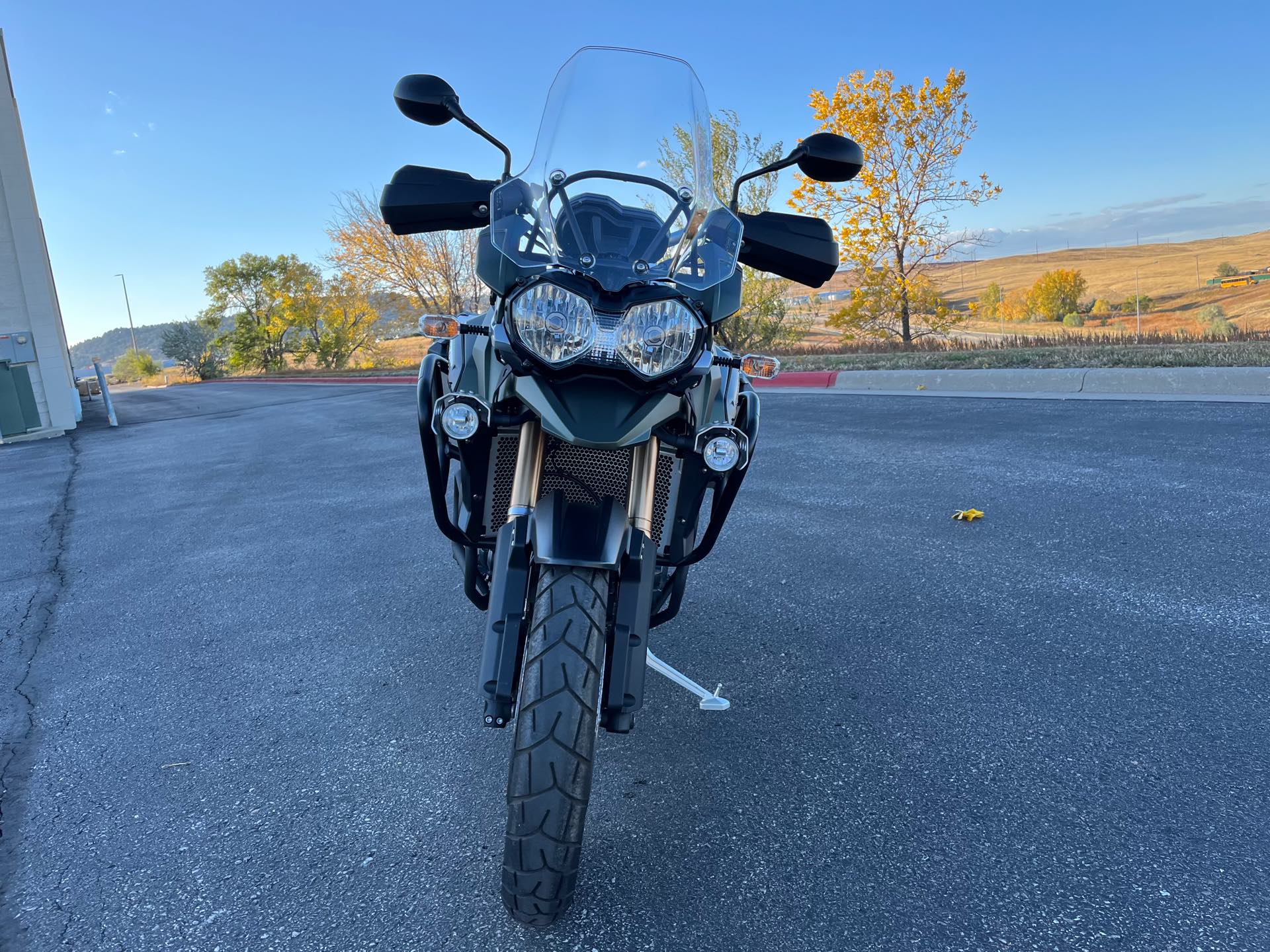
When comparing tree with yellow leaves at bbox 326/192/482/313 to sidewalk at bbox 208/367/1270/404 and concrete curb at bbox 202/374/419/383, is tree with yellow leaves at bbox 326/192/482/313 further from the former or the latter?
sidewalk at bbox 208/367/1270/404

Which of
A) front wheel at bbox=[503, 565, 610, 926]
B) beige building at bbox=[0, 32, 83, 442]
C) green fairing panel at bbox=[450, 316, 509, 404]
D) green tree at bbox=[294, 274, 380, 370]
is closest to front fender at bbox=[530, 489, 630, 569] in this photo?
front wheel at bbox=[503, 565, 610, 926]

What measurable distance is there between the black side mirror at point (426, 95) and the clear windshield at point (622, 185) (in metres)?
0.29

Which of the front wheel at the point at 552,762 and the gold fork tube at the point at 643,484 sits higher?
the gold fork tube at the point at 643,484

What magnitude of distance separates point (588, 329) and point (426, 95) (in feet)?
3.51

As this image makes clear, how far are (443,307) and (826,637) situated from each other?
26270mm

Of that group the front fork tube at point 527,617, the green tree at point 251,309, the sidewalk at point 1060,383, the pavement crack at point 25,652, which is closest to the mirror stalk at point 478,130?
the front fork tube at point 527,617

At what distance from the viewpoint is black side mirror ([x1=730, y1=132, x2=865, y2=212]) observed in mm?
2441

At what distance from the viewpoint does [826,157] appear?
245cm

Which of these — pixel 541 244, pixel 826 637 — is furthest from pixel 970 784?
pixel 541 244

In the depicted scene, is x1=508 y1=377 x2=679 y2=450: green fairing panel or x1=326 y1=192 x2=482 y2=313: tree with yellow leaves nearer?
x1=508 y1=377 x2=679 y2=450: green fairing panel

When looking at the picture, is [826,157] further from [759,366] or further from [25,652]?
[25,652]

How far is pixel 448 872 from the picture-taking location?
202 cm

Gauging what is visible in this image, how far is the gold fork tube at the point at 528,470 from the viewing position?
6.69 ft

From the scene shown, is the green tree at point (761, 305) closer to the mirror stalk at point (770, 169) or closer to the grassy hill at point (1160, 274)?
the grassy hill at point (1160, 274)
